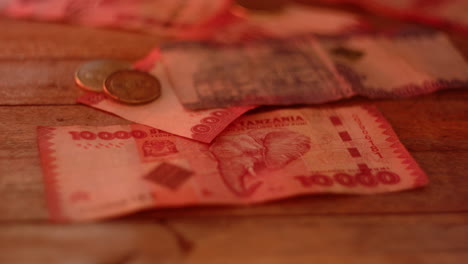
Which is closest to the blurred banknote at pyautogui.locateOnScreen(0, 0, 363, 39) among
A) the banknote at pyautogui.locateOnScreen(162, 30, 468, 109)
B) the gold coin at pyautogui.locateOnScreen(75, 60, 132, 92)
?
the banknote at pyautogui.locateOnScreen(162, 30, 468, 109)

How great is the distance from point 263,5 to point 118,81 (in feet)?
2.16

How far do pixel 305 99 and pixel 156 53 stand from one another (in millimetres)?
402

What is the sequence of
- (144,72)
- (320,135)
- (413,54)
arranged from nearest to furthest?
(320,135), (144,72), (413,54)

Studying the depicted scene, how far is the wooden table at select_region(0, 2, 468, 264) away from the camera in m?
0.77

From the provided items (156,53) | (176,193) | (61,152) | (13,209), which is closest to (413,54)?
(156,53)

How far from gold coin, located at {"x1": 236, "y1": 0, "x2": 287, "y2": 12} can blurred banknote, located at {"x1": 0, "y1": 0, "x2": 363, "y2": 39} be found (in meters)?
0.02

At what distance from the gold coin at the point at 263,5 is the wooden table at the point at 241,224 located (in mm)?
663

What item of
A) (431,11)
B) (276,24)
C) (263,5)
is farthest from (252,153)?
(431,11)

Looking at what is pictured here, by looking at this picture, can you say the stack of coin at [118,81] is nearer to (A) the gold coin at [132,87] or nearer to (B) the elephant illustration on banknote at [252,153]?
(A) the gold coin at [132,87]

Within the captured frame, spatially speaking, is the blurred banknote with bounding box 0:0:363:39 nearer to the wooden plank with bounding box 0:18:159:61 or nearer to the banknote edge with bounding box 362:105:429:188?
the wooden plank with bounding box 0:18:159:61

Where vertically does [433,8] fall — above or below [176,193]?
above

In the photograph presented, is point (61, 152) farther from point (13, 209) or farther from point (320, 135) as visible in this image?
point (320, 135)

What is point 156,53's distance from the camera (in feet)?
3.99

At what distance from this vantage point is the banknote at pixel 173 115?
98 centimetres
